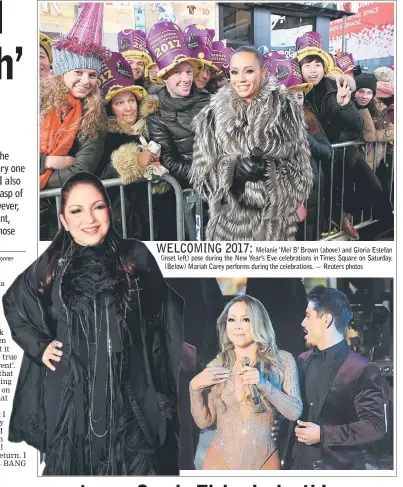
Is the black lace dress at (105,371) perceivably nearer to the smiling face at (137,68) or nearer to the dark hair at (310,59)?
the smiling face at (137,68)

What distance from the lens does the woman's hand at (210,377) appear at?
9.44 ft

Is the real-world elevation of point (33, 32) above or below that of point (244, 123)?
above

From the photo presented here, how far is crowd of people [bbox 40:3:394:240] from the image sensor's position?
2770mm

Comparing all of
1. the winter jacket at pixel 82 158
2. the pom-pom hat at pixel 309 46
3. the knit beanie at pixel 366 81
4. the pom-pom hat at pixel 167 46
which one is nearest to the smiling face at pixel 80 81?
the winter jacket at pixel 82 158

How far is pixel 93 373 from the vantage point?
2.82m

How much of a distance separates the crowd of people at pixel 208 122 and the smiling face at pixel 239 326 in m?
0.38

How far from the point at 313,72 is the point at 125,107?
3.28 ft

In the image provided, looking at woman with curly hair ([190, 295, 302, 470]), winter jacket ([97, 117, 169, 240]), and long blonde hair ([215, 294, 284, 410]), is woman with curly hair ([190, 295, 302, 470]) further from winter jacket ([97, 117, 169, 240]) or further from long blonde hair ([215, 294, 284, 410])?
winter jacket ([97, 117, 169, 240])

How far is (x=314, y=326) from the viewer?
2891 mm

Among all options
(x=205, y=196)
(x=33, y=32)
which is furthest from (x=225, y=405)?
(x=33, y=32)

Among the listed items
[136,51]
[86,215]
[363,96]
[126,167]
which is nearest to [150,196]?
[126,167]

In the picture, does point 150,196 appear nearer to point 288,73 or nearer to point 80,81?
point 80,81
